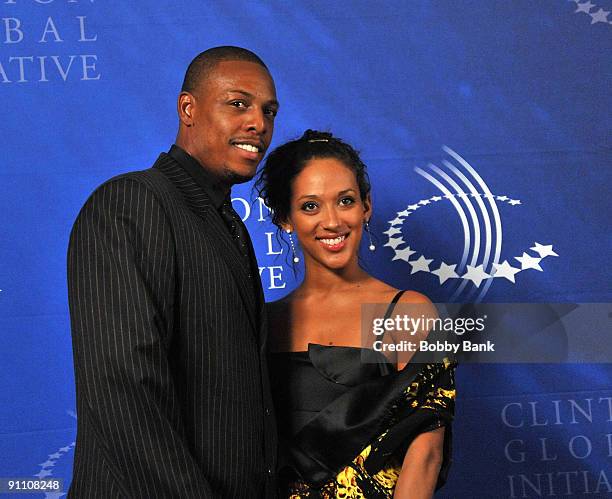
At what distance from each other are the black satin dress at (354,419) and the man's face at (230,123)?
16.5 inches

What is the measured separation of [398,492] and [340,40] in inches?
55.6

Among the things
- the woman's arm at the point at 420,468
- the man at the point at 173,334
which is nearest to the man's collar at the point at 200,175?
the man at the point at 173,334

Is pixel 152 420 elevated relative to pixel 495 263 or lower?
lower

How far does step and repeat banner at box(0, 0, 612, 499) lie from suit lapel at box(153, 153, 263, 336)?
90 cm

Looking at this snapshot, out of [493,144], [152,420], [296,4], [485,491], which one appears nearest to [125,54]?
[296,4]

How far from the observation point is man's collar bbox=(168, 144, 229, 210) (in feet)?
5.08

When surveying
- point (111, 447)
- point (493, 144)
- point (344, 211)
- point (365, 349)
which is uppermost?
point (493, 144)

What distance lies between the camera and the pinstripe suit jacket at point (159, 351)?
4.18ft

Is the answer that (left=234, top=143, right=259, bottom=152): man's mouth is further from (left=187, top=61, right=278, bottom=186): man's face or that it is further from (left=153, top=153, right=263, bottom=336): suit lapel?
(left=153, top=153, right=263, bottom=336): suit lapel

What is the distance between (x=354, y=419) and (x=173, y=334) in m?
0.46

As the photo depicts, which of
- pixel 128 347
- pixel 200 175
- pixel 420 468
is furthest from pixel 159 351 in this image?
pixel 420 468

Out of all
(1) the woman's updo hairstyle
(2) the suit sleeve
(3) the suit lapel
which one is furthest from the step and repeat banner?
(2) the suit sleeve

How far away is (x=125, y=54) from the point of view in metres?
2.48

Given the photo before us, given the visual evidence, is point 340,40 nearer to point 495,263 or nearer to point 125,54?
point 125,54
